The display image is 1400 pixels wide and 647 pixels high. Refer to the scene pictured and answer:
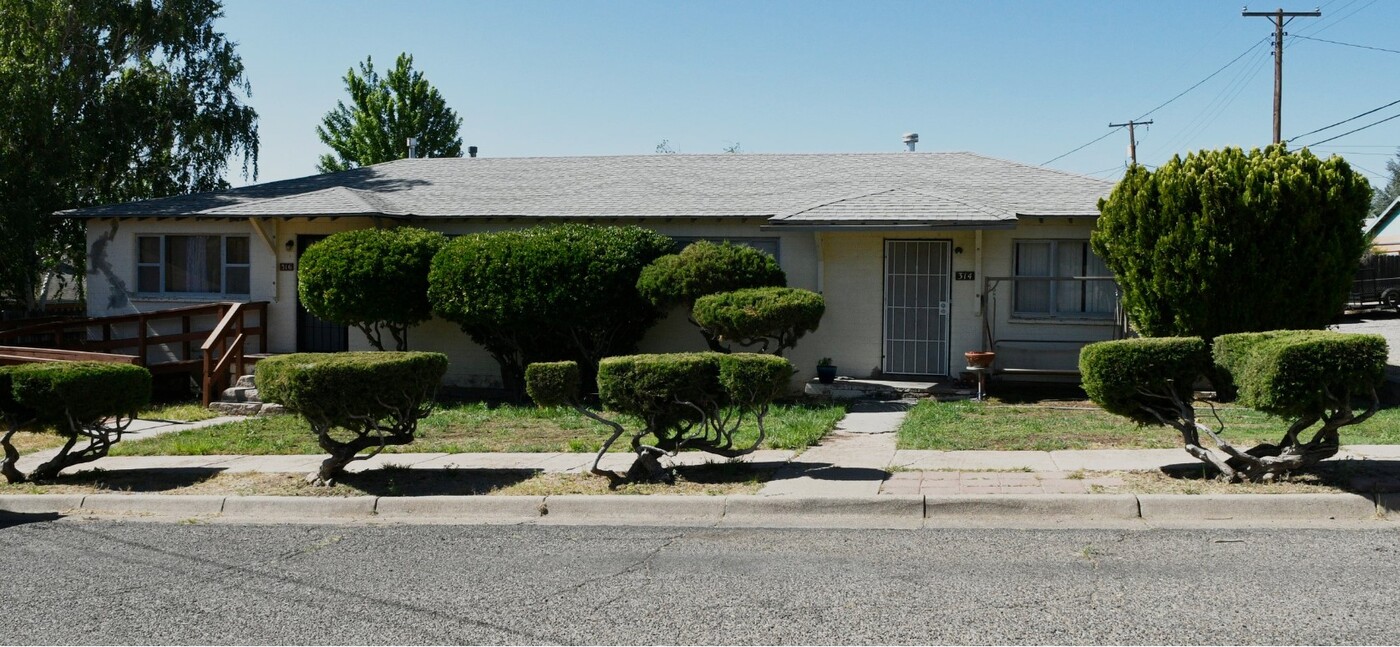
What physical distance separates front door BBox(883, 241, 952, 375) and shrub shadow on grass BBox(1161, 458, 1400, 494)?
23.8ft

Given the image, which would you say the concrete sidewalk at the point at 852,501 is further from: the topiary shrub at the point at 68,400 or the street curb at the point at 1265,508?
the topiary shrub at the point at 68,400

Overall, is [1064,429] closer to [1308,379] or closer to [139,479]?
[1308,379]

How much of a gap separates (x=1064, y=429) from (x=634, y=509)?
536 centimetres

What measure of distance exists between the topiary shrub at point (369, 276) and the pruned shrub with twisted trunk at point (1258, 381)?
400 inches

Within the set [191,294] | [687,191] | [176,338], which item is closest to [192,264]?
[191,294]

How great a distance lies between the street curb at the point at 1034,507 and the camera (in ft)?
26.3

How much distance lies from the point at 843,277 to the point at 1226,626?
455 inches

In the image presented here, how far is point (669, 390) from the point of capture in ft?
29.6

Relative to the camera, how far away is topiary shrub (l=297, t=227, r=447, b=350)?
16031 mm

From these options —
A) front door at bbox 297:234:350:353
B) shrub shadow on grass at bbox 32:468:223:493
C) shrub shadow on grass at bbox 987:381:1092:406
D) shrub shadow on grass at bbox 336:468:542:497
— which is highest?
front door at bbox 297:234:350:353

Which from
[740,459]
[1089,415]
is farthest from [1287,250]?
[740,459]

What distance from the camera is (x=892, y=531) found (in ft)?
25.6

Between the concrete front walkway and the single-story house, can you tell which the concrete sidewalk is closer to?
the concrete front walkway

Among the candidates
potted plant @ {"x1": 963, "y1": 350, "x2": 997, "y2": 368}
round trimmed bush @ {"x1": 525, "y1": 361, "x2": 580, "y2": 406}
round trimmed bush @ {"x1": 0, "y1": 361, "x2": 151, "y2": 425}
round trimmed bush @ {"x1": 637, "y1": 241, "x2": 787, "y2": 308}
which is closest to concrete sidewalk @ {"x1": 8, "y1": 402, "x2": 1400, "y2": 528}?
round trimmed bush @ {"x1": 0, "y1": 361, "x2": 151, "y2": 425}
